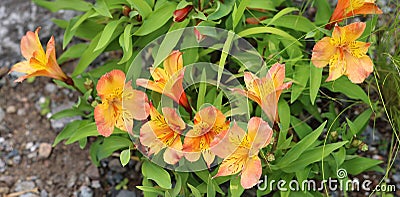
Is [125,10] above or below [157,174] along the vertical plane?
above

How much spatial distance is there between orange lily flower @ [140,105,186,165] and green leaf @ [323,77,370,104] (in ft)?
1.72

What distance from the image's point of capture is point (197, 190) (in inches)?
64.1

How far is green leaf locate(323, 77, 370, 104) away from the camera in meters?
1.79

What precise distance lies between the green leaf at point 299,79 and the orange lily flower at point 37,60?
2.32 ft

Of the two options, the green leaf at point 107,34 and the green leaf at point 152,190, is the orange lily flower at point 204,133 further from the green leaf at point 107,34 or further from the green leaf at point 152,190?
the green leaf at point 107,34

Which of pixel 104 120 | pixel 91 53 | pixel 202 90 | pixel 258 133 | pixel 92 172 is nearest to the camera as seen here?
pixel 258 133

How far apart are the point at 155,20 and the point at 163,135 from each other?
418 millimetres

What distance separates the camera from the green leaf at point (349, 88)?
1.79 meters

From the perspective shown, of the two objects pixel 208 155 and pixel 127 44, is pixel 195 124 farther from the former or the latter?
pixel 127 44

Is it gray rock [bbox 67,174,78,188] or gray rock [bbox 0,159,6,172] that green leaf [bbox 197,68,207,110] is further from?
gray rock [bbox 0,159,6,172]

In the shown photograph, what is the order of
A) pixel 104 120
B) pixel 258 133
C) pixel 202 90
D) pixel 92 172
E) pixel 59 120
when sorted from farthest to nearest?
1. pixel 59 120
2. pixel 92 172
3. pixel 202 90
4. pixel 104 120
5. pixel 258 133

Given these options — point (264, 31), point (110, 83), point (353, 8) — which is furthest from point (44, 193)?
point (353, 8)

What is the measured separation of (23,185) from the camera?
201 centimetres

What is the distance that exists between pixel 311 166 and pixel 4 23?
140cm
